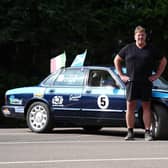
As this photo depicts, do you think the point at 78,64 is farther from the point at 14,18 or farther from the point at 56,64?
the point at 14,18

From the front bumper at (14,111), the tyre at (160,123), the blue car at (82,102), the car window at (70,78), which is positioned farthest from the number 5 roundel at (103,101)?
the front bumper at (14,111)

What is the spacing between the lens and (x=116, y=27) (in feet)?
76.8

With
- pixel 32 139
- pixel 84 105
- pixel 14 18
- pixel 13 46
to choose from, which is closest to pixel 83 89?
pixel 84 105

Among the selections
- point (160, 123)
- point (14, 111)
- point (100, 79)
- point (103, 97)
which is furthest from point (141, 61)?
point (14, 111)

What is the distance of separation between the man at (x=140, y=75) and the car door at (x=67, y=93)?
166 centimetres

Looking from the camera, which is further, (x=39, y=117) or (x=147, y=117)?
(x=39, y=117)

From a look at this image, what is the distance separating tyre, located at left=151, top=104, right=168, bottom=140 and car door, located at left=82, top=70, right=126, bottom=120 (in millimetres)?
697

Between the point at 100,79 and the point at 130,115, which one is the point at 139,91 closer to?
the point at 130,115

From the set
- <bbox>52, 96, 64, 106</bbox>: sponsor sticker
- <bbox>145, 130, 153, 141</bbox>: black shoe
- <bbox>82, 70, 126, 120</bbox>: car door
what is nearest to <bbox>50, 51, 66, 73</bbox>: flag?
<bbox>52, 96, 64, 106</bbox>: sponsor sticker

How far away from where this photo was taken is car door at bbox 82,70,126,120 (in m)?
12.7

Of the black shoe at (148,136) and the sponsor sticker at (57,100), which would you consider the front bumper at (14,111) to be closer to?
the sponsor sticker at (57,100)

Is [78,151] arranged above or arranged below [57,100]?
below

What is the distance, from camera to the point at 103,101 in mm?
12859

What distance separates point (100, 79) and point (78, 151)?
11.2 feet
